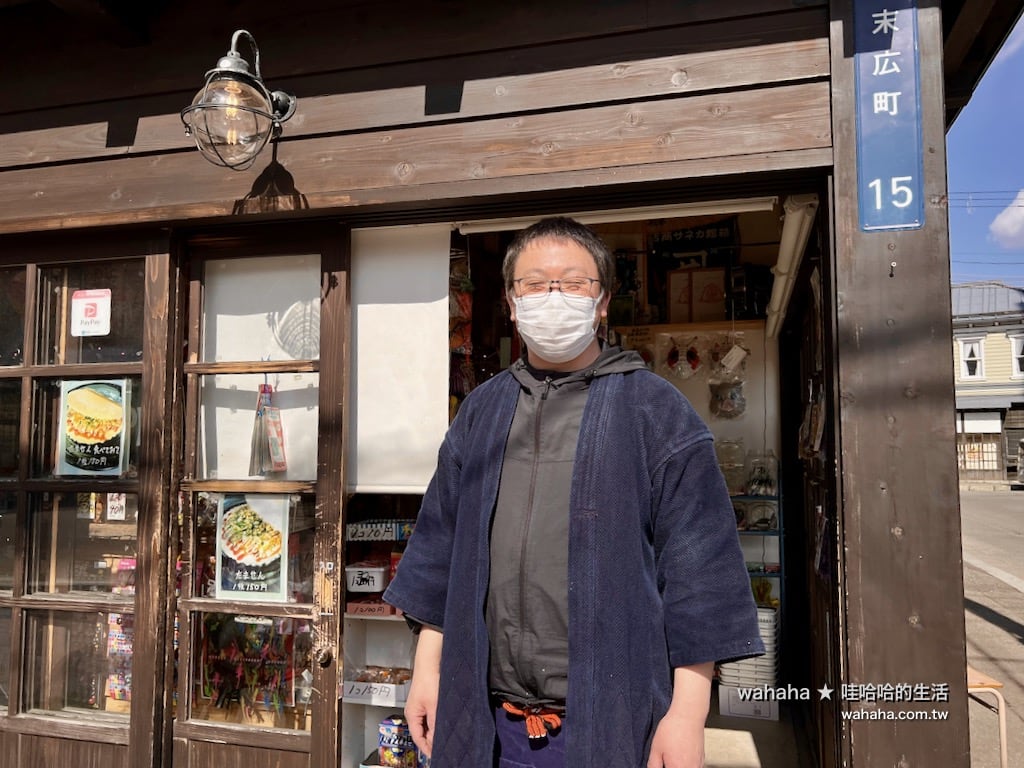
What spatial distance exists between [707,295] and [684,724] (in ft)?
13.9

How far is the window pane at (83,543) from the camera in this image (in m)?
2.86

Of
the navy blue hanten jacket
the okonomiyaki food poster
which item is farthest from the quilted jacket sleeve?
the okonomiyaki food poster

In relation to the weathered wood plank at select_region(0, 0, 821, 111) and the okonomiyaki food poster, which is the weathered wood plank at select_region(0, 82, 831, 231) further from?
the okonomiyaki food poster

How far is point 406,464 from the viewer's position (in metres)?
2.71

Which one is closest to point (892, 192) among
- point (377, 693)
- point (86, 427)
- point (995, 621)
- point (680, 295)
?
point (377, 693)

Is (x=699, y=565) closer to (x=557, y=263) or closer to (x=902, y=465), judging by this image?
(x=557, y=263)

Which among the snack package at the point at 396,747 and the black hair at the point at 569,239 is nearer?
the black hair at the point at 569,239

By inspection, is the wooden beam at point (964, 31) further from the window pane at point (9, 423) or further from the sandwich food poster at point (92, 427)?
the window pane at point (9, 423)

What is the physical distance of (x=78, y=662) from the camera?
2.88m

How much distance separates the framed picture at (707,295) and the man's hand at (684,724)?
13.3ft

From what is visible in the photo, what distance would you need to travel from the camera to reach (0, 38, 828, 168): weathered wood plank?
2266 mm

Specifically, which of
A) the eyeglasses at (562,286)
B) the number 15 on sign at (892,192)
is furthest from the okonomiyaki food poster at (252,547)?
the number 15 on sign at (892,192)

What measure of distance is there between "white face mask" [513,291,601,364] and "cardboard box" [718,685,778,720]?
11.8ft

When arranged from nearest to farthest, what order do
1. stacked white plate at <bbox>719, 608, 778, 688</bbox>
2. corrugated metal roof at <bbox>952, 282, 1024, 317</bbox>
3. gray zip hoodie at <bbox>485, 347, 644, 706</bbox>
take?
gray zip hoodie at <bbox>485, 347, 644, 706</bbox> → stacked white plate at <bbox>719, 608, 778, 688</bbox> → corrugated metal roof at <bbox>952, 282, 1024, 317</bbox>
